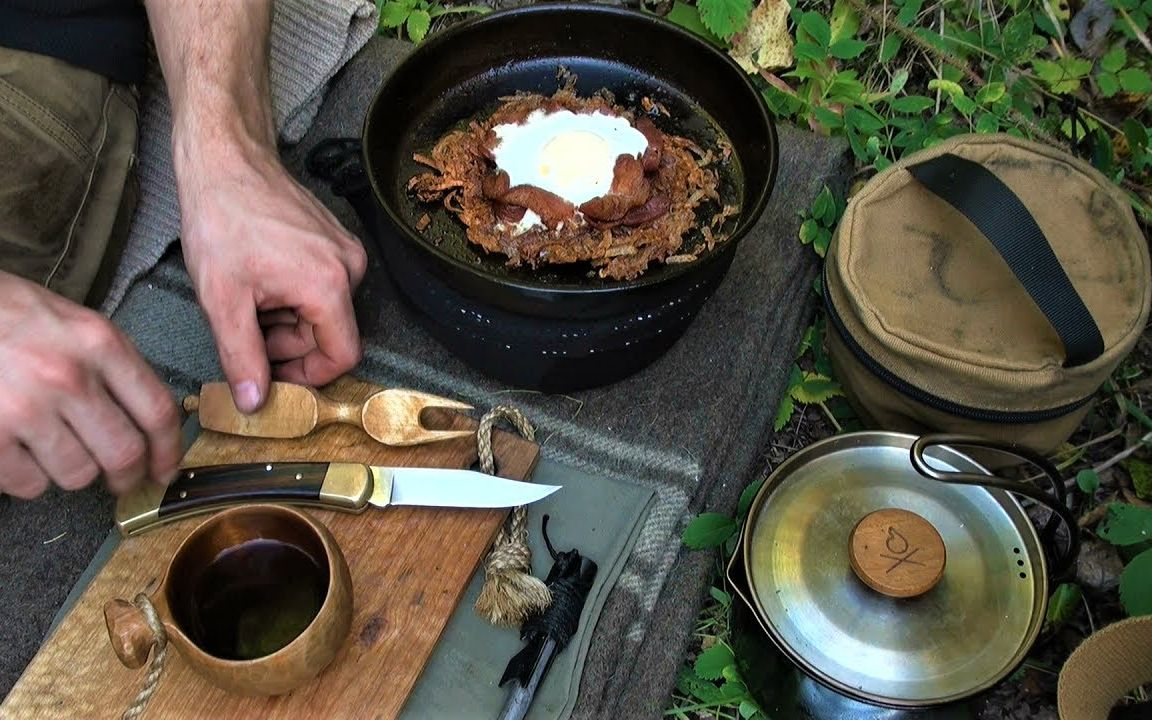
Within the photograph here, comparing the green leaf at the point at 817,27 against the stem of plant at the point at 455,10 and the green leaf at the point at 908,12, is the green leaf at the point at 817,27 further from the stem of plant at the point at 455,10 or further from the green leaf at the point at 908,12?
the stem of plant at the point at 455,10

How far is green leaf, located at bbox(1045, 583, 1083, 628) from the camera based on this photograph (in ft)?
5.90

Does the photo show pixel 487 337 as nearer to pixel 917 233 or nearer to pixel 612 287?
pixel 612 287

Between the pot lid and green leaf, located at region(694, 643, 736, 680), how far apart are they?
0.98 feet

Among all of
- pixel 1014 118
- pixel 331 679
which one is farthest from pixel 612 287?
pixel 1014 118

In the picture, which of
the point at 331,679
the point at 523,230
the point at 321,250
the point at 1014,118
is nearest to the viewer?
the point at 331,679

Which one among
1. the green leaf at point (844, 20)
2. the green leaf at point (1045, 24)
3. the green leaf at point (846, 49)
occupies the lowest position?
the green leaf at point (844, 20)

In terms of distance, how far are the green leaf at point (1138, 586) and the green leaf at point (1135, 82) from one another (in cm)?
129

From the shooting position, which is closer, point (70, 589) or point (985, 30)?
point (70, 589)

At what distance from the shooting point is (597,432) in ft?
6.18

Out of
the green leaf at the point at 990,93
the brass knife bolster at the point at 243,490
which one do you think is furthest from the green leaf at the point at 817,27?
the brass knife bolster at the point at 243,490

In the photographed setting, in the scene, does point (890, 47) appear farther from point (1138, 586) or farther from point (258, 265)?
point (258, 265)

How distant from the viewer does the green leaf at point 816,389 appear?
2059 mm

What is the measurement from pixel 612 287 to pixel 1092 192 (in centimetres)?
110

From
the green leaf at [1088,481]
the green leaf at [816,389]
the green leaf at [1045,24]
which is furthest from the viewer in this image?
the green leaf at [1045,24]
